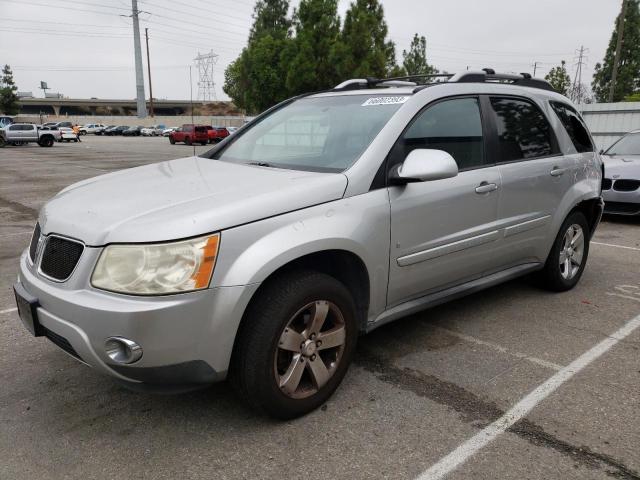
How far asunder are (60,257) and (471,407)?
222 cm

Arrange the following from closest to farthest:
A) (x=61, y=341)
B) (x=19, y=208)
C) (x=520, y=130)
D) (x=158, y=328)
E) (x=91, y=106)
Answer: (x=158, y=328)
(x=61, y=341)
(x=520, y=130)
(x=19, y=208)
(x=91, y=106)

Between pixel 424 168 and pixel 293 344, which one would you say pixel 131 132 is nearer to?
pixel 424 168

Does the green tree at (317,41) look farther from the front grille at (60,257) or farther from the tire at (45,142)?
the front grille at (60,257)

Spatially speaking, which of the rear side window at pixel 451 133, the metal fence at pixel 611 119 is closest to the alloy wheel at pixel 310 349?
the rear side window at pixel 451 133

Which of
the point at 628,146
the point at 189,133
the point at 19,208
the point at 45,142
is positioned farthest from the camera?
the point at 189,133

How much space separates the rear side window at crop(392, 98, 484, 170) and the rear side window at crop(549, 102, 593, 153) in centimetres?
121

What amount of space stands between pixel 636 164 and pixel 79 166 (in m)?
16.7

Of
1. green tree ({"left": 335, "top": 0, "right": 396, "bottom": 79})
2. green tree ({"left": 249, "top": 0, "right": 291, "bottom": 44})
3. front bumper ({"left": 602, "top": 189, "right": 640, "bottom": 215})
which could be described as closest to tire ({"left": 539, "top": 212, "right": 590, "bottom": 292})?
front bumper ({"left": 602, "top": 189, "right": 640, "bottom": 215})

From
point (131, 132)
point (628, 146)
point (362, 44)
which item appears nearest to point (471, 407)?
point (628, 146)

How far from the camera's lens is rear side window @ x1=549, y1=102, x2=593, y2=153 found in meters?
4.51

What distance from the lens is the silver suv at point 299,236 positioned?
232 cm

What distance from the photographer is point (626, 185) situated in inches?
316

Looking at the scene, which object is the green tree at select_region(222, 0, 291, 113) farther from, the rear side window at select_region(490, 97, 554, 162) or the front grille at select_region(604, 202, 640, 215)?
the rear side window at select_region(490, 97, 554, 162)

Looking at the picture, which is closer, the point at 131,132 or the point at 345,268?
the point at 345,268
